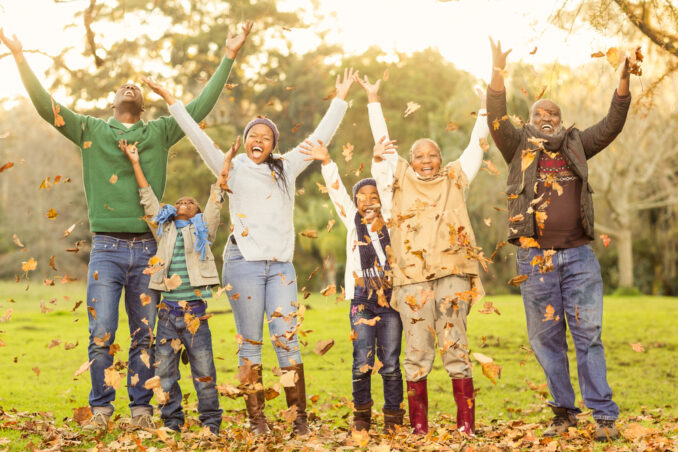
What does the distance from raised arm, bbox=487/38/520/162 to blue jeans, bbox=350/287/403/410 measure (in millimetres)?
1402

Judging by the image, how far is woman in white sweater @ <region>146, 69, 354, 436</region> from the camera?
502 centimetres

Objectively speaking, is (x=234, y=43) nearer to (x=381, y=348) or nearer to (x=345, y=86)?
(x=345, y=86)

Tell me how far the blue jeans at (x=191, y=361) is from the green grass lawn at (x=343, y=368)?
17 centimetres

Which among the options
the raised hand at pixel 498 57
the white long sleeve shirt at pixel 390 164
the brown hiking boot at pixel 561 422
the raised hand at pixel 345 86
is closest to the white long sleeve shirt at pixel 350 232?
the white long sleeve shirt at pixel 390 164

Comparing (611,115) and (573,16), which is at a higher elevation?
(573,16)

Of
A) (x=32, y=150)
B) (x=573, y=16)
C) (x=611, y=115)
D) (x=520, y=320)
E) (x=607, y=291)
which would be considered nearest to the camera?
(x=611, y=115)

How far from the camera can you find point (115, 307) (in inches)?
204

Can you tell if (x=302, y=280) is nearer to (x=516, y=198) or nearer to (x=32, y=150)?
(x=32, y=150)

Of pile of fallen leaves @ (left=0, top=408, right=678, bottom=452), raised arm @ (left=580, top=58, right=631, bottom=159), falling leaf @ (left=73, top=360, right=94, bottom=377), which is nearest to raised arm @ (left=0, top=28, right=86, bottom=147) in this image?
falling leaf @ (left=73, top=360, right=94, bottom=377)

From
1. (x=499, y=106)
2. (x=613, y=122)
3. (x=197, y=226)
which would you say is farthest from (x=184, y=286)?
(x=613, y=122)

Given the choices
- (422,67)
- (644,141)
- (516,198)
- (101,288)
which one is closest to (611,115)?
(516,198)

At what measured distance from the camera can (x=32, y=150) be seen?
1465 inches

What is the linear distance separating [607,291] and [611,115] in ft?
98.2

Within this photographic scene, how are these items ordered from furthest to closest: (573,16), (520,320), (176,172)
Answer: (176,172)
(520,320)
(573,16)
